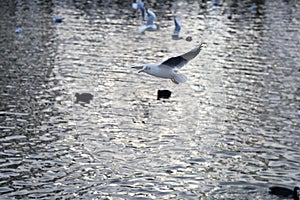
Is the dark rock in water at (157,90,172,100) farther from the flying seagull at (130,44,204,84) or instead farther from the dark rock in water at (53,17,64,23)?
the dark rock in water at (53,17,64,23)

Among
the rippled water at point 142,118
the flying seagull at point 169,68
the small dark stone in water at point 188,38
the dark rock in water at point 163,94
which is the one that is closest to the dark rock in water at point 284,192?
the rippled water at point 142,118

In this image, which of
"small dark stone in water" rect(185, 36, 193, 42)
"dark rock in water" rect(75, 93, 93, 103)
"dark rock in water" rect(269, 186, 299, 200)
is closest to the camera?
"dark rock in water" rect(269, 186, 299, 200)

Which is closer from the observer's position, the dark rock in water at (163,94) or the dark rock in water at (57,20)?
the dark rock in water at (163,94)

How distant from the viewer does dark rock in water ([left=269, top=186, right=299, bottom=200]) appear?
44.8ft

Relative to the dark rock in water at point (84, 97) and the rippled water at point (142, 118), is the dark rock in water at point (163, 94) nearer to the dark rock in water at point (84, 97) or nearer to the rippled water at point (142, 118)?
the rippled water at point (142, 118)

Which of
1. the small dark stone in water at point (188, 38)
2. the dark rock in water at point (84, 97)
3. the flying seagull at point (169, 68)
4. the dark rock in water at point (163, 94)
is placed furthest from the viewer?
the small dark stone in water at point (188, 38)

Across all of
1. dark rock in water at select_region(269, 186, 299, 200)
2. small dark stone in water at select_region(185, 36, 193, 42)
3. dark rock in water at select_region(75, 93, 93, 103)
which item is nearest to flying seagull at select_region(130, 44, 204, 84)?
dark rock in water at select_region(269, 186, 299, 200)

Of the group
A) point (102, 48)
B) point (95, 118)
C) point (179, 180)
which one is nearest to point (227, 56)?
point (102, 48)

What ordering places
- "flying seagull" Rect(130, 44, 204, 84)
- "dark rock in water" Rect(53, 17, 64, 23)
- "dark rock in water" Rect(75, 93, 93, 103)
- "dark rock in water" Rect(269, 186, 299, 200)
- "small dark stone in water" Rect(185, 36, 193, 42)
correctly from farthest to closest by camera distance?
"dark rock in water" Rect(53, 17, 64, 23) < "small dark stone in water" Rect(185, 36, 193, 42) < "dark rock in water" Rect(75, 93, 93, 103) < "flying seagull" Rect(130, 44, 204, 84) < "dark rock in water" Rect(269, 186, 299, 200)

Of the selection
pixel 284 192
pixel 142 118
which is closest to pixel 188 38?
pixel 142 118

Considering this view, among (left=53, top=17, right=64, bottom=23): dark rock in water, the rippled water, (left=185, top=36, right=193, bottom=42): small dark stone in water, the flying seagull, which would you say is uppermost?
the flying seagull

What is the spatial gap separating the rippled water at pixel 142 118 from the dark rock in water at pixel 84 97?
0.25 feet

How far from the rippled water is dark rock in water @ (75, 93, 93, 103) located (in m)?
0.08

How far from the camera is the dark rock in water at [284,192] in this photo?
1365cm
